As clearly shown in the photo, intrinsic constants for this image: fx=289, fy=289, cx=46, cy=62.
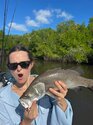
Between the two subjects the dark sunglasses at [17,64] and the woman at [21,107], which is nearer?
the woman at [21,107]

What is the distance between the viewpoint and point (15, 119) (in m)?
2.78

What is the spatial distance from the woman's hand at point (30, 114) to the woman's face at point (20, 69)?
0.86ft

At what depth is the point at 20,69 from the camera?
109 inches

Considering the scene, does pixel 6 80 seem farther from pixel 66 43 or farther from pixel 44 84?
pixel 66 43

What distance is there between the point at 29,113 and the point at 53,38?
6335cm

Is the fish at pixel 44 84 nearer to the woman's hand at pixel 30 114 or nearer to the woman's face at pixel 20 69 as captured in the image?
the woman's hand at pixel 30 114

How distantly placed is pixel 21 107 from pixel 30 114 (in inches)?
6.2

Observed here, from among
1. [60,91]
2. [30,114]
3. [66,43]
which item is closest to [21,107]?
[30,114]

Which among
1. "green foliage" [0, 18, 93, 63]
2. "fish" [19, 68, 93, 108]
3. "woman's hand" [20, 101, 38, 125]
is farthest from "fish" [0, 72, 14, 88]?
"green foliage" [0, 18, 93, 63]

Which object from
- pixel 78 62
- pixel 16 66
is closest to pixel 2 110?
pixel 16 66

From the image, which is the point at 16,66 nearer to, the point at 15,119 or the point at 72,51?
the point at 15,119

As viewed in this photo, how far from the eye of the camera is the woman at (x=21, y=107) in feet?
8.71

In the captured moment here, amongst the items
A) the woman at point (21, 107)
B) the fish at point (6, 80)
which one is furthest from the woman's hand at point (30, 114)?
the fish at point (6, 80)

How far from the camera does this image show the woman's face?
9.04 feet
